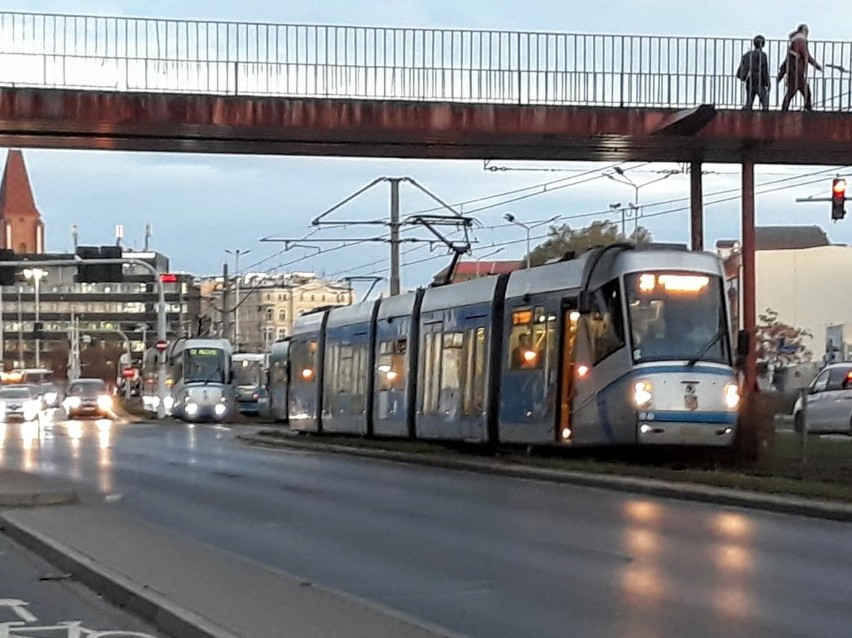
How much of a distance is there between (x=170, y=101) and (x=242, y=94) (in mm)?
1362

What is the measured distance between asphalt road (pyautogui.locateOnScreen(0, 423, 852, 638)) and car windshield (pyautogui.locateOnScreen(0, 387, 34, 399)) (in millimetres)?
33932

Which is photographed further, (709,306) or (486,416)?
(486,416)

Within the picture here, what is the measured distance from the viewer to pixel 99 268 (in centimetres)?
4478

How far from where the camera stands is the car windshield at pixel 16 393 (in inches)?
2340

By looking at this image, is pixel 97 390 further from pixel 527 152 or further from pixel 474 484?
pixel 474 484

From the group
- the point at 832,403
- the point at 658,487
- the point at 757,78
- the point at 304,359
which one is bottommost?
the point at 658,487

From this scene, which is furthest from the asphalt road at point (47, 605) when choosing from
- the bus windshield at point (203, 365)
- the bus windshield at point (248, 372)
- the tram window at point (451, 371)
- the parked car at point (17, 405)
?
the bus windshield at point (248, 372)

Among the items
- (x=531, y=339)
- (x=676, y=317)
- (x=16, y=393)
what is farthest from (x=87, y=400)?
(x=676, y=317)

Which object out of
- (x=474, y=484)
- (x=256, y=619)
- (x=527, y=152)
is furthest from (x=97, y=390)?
(x=256, y=619)

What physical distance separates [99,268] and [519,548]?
3224cm

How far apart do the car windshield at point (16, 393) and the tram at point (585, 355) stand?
1220 inches

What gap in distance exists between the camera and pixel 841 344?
6669 cm

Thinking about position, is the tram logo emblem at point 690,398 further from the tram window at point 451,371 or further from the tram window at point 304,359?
the tram window at point 304,359

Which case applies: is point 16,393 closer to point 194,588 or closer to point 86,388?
point 86,388
